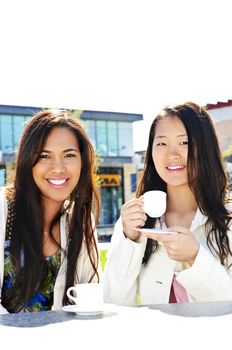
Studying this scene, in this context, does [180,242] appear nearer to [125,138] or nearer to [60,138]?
[60,138]

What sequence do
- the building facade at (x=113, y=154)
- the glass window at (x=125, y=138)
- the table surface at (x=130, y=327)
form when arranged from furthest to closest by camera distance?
the glass window at (x=125, y=138) → the building facade at (x=113, y=154) → the table surface at (x=130, y=327)

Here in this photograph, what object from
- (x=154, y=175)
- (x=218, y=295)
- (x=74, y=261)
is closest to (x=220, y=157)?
(x=154, y=175)

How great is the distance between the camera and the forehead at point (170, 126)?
8.35 feet

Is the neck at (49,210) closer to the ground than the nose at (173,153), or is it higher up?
closer to the ground

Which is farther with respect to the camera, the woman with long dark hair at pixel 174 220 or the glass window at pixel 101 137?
the glass window at pixel 101 137

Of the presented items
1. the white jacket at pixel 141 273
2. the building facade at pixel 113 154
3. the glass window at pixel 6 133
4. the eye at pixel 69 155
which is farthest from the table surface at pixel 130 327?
the building facade at pixel 113 154

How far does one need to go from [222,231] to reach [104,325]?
1109mm

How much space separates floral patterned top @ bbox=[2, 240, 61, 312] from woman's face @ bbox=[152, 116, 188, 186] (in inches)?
34.1

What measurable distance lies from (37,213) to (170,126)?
0.98m

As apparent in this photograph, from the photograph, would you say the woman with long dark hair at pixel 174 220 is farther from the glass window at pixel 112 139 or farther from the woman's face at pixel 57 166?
the glass window at pixel 112 139

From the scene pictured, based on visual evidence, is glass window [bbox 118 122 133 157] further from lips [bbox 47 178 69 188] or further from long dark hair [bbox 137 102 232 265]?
long dark hair [bbox 137 102 232 265]

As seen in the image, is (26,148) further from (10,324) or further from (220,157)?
(10,324)

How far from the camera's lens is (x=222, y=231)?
2486 mm

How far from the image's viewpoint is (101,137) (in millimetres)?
31641
